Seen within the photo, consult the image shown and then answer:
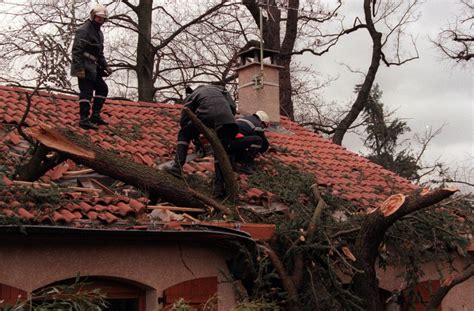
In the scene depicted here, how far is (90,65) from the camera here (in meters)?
10.7

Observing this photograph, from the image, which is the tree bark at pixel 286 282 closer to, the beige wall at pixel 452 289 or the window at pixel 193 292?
the window at pixel 193 292

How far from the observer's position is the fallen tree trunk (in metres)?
7.71

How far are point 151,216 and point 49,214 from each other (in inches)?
50.4

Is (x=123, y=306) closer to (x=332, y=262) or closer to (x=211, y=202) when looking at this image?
(x=211, y=202)

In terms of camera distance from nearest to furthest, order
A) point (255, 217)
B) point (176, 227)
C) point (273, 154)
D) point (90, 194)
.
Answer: point (176, 227), point (90, 194), point (255, 217), point (273, 154)

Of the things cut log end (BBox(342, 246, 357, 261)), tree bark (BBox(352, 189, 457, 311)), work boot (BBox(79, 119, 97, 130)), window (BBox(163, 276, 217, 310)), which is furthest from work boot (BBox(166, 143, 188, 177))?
tree bark (BBox(352, 189, 457, 311))

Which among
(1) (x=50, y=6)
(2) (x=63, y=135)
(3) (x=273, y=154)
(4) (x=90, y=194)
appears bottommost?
(4) (x=90, y=194)

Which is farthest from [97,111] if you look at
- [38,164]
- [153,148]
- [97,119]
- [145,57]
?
[145,57]

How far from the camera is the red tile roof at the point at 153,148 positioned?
8.84 metres

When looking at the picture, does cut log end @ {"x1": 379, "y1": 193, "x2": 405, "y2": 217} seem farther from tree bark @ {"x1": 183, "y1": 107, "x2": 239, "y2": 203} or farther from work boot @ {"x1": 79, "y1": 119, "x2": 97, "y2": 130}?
work boot @ {"x1": 79, "y1": 119, "x2": 97, "y2": 130}

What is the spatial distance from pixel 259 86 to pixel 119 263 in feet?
23.4

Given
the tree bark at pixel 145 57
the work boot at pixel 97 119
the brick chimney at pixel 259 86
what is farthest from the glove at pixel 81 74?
the tree bark at pixel 145 57

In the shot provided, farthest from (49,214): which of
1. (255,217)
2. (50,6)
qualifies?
(50,6)

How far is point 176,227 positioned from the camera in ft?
24.5
